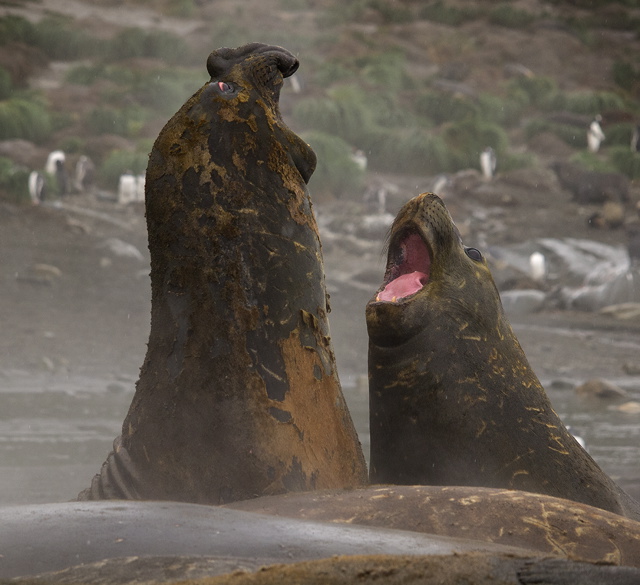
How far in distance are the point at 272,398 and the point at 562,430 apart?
1112 mm

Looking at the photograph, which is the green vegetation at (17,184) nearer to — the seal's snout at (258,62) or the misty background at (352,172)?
the misty background at (352,172)

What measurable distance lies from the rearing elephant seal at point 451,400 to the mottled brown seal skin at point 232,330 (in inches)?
7.3

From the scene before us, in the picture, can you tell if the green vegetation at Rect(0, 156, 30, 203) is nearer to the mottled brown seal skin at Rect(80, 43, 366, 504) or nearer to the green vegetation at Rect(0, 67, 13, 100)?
the green vegetation at Rect(0, 67, 13, 100)

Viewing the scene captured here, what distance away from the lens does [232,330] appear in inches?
120

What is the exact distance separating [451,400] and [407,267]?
519 millimetres

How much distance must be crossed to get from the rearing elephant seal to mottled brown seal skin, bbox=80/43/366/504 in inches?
7.3

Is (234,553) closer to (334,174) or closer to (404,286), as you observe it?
(404,286)

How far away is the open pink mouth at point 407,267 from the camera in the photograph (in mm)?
3617

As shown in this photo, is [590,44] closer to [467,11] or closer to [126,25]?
[467,11]

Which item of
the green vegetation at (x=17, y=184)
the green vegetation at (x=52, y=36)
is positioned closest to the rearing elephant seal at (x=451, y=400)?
the green vegetation at (x=17, y=184)

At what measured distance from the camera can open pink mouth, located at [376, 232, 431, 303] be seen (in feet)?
11.9

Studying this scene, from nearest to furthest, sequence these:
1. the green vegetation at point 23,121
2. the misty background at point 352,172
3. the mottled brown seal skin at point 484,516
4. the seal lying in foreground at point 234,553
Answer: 1. the seal lying in foreground at point 234,553
2. the mottled brown seal skin at point 484,516
3. the misty background at point 352,172
4. the green vegetation at point 23,121

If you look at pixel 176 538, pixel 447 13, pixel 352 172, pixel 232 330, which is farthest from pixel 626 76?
pixel 176 538

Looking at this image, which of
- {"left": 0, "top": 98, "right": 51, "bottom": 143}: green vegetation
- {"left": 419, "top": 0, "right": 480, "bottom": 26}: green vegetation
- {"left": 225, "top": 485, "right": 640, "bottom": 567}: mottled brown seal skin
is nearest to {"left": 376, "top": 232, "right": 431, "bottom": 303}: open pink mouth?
{"left": 225, "top": 485, "right": 640, "bottom": 567}: mottled brown seal skin
